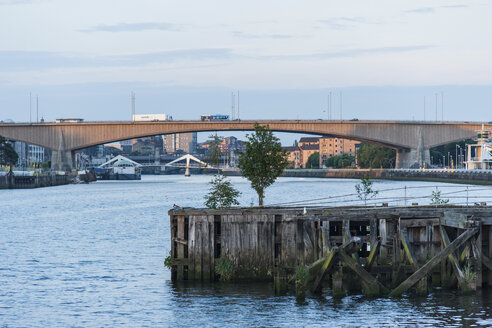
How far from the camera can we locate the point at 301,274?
27.8 meters

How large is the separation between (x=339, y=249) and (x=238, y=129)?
131977mm

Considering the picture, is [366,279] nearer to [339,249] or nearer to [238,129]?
[339,249]

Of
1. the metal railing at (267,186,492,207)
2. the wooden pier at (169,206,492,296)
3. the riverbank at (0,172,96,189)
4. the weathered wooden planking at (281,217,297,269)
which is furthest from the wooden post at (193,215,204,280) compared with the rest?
the riverbank at (0,172,96,189)

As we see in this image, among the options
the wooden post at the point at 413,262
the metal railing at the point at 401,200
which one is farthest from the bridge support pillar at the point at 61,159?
the wooden post at the point at 413,262

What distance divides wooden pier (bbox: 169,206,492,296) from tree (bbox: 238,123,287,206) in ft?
47.5

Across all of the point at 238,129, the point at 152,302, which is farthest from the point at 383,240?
the point at 238,129

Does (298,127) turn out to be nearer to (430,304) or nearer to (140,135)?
(140,135)

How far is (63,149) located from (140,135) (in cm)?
1627

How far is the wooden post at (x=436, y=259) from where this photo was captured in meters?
26.3

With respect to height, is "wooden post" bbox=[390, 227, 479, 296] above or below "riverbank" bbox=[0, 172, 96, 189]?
below

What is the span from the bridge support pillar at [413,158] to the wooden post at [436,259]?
141 metres

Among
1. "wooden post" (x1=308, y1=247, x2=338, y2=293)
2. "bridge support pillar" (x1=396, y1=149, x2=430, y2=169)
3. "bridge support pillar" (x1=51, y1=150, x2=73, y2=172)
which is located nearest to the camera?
"wooden post" (x1=308, y1=247, x2=338, y2=293)

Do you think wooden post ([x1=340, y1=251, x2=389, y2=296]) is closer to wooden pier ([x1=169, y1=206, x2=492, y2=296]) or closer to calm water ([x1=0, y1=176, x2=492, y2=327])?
wooden pier ([x1=169, y1=206, x2=492, y2=296])

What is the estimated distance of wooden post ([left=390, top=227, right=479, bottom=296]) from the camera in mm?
26297
